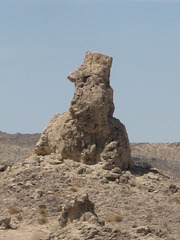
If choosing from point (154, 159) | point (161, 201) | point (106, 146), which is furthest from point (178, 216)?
point (154, 159)

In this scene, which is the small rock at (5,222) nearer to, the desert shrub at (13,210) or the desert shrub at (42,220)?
the desert shrub at (42,220)

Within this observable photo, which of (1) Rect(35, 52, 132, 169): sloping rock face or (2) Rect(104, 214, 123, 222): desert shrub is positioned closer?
(2) Rect(104, 214, 123, 222): desert shrub

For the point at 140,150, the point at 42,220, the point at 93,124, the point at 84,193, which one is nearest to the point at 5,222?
the point at 42,220

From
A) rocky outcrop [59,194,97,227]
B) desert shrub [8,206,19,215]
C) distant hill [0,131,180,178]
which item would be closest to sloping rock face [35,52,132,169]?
Answer: desert shrub [8,206,19,215]

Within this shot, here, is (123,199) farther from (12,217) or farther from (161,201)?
(12,217)

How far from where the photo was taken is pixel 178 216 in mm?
40406

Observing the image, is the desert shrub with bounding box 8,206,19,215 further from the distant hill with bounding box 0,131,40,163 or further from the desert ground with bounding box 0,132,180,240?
the distant hill with bounding box 0,131,40,163

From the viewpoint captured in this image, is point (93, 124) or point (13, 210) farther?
point (93, 124)

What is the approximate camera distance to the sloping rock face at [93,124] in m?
41.9

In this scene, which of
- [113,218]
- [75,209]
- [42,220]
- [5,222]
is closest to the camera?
[75,209]

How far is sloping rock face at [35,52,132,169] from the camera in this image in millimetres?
41875

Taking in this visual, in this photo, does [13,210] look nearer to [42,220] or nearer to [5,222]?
[42,220]

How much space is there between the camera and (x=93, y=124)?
42.2 meters

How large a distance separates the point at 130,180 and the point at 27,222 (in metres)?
4.65
